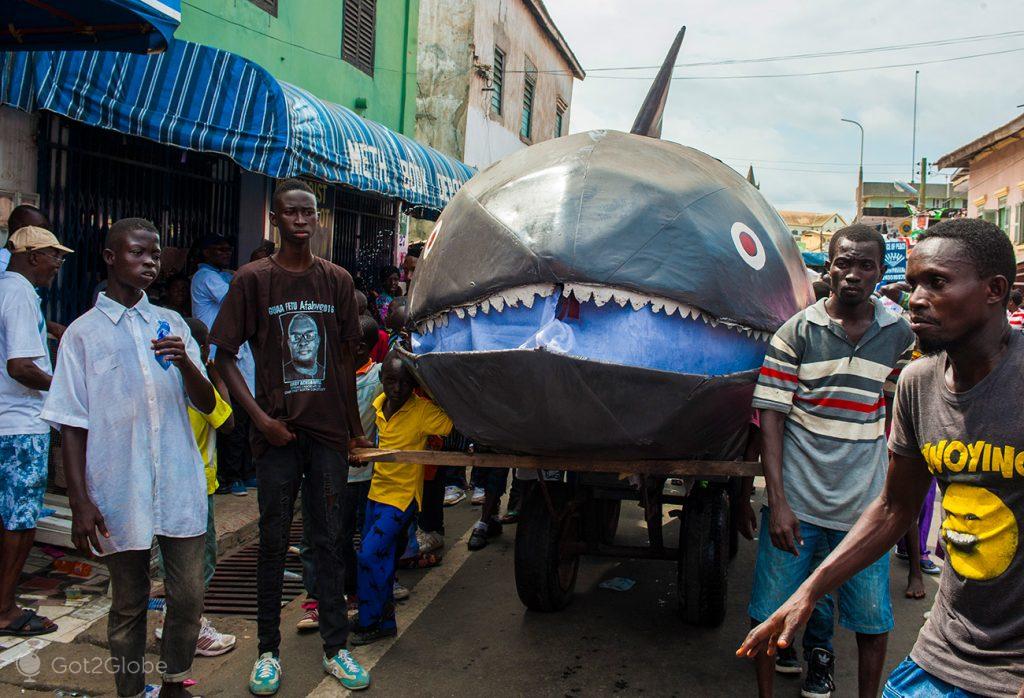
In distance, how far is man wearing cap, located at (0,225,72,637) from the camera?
12.8ft

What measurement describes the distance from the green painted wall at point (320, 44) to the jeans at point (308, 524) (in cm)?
499

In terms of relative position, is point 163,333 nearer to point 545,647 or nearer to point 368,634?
point 368,634

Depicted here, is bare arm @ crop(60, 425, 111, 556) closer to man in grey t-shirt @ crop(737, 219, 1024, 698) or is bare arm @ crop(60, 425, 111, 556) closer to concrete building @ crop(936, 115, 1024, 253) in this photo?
man in grey t-shirt @ crop(737, 219, 1024, 698)

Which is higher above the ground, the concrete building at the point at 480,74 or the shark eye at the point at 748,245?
the concrete building at the point at 480,74

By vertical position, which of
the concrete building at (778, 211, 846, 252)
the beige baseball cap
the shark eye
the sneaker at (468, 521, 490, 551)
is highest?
the concrete building at (778, 211, 846, 252)

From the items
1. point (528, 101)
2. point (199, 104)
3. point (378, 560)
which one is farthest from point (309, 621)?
point (528, 101)

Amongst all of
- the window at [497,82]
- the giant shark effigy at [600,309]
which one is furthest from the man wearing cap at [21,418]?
the window at [497,82]

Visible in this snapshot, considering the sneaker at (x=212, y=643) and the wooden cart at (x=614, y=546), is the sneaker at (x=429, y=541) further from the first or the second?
the sneaker at (x=212, y=643)

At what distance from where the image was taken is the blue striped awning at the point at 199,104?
502cm

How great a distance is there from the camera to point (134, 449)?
305 centimetres

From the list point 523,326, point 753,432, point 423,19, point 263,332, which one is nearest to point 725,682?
point 753,432

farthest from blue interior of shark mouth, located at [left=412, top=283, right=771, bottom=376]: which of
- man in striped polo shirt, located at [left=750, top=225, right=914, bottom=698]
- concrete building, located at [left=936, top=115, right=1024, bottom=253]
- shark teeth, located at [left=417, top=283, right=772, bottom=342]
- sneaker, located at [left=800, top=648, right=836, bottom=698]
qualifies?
concrete building, located at [left=936, top=115, right=1024, bottom=253]

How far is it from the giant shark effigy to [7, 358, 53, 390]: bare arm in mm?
1640

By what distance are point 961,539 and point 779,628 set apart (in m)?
0.44
